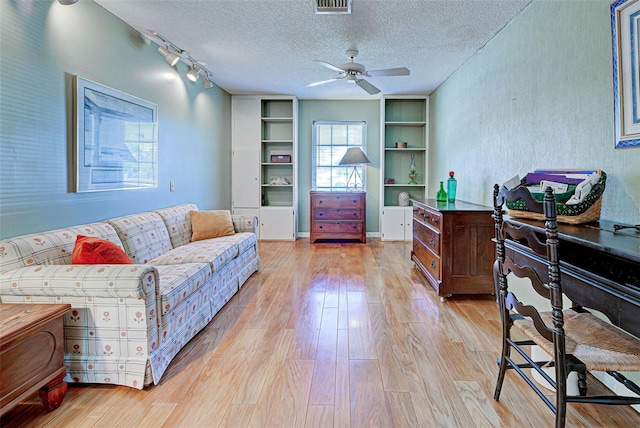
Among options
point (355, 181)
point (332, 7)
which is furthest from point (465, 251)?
point (355, 181)

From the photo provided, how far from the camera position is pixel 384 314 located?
2.99 meters

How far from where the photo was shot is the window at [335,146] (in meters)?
6.79

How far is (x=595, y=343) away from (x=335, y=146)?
5732mm

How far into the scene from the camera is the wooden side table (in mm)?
1513

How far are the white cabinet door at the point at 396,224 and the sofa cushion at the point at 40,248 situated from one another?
478 cm

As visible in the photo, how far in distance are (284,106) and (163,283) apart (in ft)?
16.5

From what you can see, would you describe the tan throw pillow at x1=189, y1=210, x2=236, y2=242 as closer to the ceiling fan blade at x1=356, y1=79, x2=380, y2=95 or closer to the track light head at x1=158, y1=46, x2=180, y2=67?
the track light head at x1=158, y1=46, x2=180, y2=67

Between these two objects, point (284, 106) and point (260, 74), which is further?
point (284, 106)

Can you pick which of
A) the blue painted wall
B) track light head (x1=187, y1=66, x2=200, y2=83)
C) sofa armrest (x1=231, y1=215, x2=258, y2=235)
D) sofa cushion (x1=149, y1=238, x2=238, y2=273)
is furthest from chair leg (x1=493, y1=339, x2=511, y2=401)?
track light head (x1=187, y1=66, x2=200, y2=83)

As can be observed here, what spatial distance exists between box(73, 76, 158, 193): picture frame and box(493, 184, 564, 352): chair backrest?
2.93 m

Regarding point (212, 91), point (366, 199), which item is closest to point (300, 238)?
point (366, 199)

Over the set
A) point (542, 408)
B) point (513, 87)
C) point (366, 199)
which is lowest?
point (542, 408)

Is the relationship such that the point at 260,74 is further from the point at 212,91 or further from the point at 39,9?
the point at 39,9

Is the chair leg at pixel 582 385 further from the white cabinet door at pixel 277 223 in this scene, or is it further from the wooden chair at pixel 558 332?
the white cabinet door at pixel 277 223
